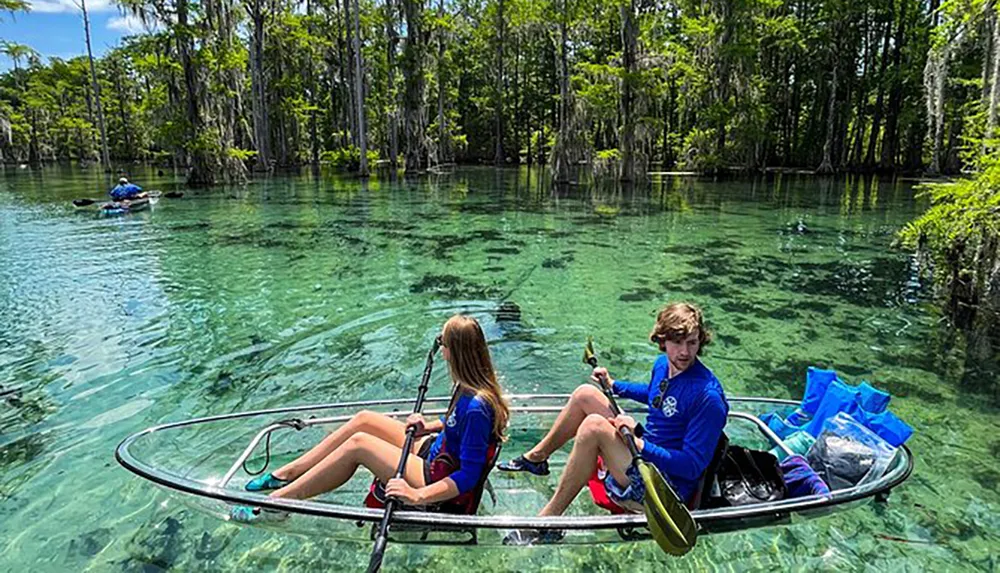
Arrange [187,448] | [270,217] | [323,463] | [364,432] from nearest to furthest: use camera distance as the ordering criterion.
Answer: [323,463]
[364,432]
[187,448]
[270,217]

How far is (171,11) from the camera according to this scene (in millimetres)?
28781

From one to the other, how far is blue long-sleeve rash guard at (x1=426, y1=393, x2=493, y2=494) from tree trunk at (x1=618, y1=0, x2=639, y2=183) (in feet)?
94.1

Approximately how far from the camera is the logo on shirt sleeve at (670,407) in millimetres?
3457

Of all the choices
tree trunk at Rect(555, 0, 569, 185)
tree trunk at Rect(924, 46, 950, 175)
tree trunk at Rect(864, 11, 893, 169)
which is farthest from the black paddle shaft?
tree trunk at Rect(864, 11, 893, 169)

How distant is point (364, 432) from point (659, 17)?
1287 inches

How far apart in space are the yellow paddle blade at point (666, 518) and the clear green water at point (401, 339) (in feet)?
3.77

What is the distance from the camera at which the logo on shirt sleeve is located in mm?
3457

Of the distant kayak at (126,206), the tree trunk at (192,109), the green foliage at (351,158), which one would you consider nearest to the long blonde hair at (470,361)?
the distant kayak at (126,206)

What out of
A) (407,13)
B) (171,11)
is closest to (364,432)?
(171,11)

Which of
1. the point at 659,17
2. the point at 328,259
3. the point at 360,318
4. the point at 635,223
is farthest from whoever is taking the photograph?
the point at 659,17

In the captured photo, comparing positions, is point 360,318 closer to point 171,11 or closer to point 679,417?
point 679,417

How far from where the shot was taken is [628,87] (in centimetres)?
3000

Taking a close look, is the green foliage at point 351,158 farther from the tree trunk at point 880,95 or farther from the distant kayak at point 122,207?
the tree trunk at point 880,95

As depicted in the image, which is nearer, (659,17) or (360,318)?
(360,318)
